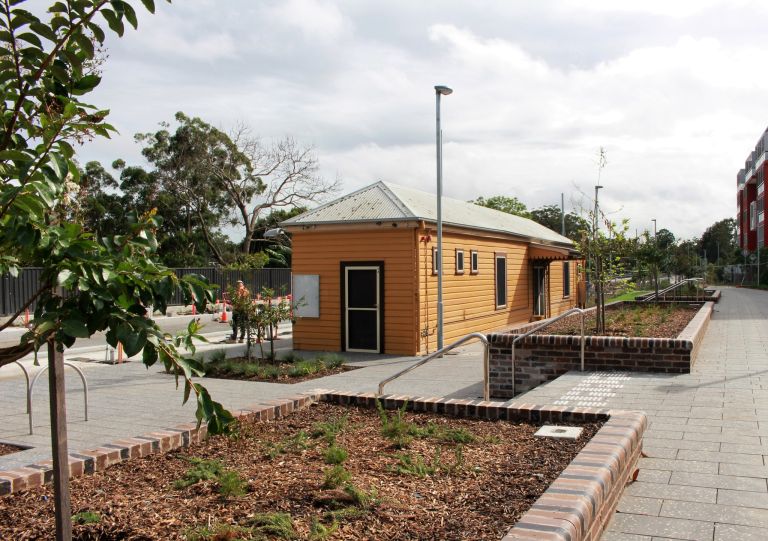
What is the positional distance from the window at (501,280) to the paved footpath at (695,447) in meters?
9.30

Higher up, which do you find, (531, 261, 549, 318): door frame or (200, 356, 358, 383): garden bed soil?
(531, 261, 549, 318): door frame

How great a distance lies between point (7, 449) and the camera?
686 cm

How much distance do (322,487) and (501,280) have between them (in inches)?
662

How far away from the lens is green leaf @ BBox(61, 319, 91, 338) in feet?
7.49

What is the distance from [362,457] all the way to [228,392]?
5.94 metres

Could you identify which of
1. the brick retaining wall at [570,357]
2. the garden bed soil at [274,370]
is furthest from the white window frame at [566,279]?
the brick retaining wall at [570,357]

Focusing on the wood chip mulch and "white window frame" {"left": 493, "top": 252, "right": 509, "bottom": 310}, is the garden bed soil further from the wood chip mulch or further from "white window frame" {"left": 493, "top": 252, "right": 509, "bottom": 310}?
"white window frame" {"left": 493, "top": 252, "right": 509, "bottom": 310}

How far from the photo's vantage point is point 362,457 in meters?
4.91

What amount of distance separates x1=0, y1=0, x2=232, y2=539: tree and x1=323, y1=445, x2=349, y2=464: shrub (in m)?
2.09

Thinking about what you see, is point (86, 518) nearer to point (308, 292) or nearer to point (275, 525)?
point (275, 525)

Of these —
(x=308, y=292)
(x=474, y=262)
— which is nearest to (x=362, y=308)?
(x=308, y=292)

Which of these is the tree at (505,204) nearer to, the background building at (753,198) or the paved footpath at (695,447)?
the background building at (753,198)

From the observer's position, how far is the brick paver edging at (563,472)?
3371mm

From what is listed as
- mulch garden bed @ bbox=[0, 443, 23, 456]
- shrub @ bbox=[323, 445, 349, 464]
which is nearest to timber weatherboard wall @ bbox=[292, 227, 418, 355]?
mulch garden bed @ bbox=[0, 443, 23, 456]
